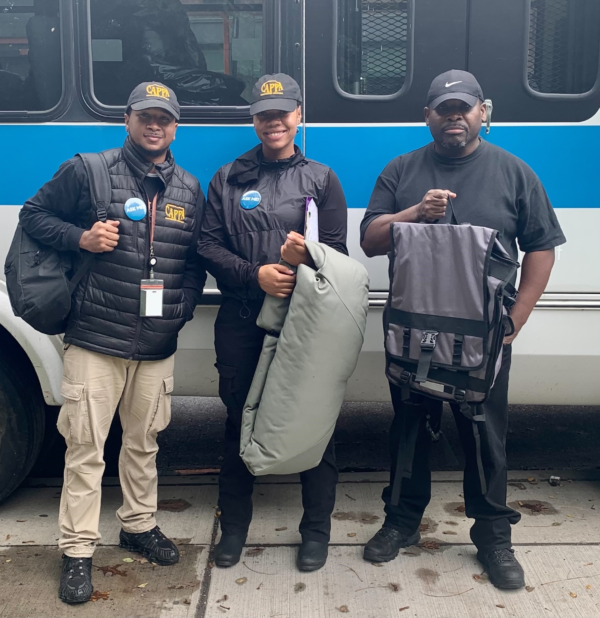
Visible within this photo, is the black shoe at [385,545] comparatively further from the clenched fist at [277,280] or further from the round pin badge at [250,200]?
the round pin badge at [250,200]

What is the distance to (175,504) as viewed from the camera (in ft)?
11.5

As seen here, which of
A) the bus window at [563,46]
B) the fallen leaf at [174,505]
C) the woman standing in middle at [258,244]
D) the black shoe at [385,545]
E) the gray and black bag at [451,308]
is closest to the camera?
the gray and black bag at [451,308]

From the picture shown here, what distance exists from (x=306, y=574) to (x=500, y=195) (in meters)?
1.66

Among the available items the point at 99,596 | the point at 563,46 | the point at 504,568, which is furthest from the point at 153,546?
the point at 563,46

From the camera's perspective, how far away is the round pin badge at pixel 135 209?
2682 mm

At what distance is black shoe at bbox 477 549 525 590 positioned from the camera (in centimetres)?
279

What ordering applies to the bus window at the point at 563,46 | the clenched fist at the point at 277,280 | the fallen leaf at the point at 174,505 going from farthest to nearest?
the fallen leaf at the point at 174,505 < the bus window at the point at 563,46 < the clenched fist at the point at 277,280

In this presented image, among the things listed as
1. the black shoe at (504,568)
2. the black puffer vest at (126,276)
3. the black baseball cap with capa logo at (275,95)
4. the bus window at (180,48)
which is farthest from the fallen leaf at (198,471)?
the black baseball cap with capa logo at (275,95)

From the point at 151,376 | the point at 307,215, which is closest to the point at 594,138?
the point at 307,215

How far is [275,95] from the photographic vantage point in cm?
275

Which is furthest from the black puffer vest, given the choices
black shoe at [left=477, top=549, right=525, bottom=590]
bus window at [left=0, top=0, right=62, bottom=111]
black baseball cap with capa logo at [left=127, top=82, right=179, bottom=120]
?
black shoe at [left=477, top=549, right=525, bottom=590]

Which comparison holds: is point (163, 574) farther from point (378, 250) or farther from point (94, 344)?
point (378, 250)

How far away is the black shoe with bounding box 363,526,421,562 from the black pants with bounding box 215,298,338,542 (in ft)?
0.62

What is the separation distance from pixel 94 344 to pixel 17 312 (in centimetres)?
31
